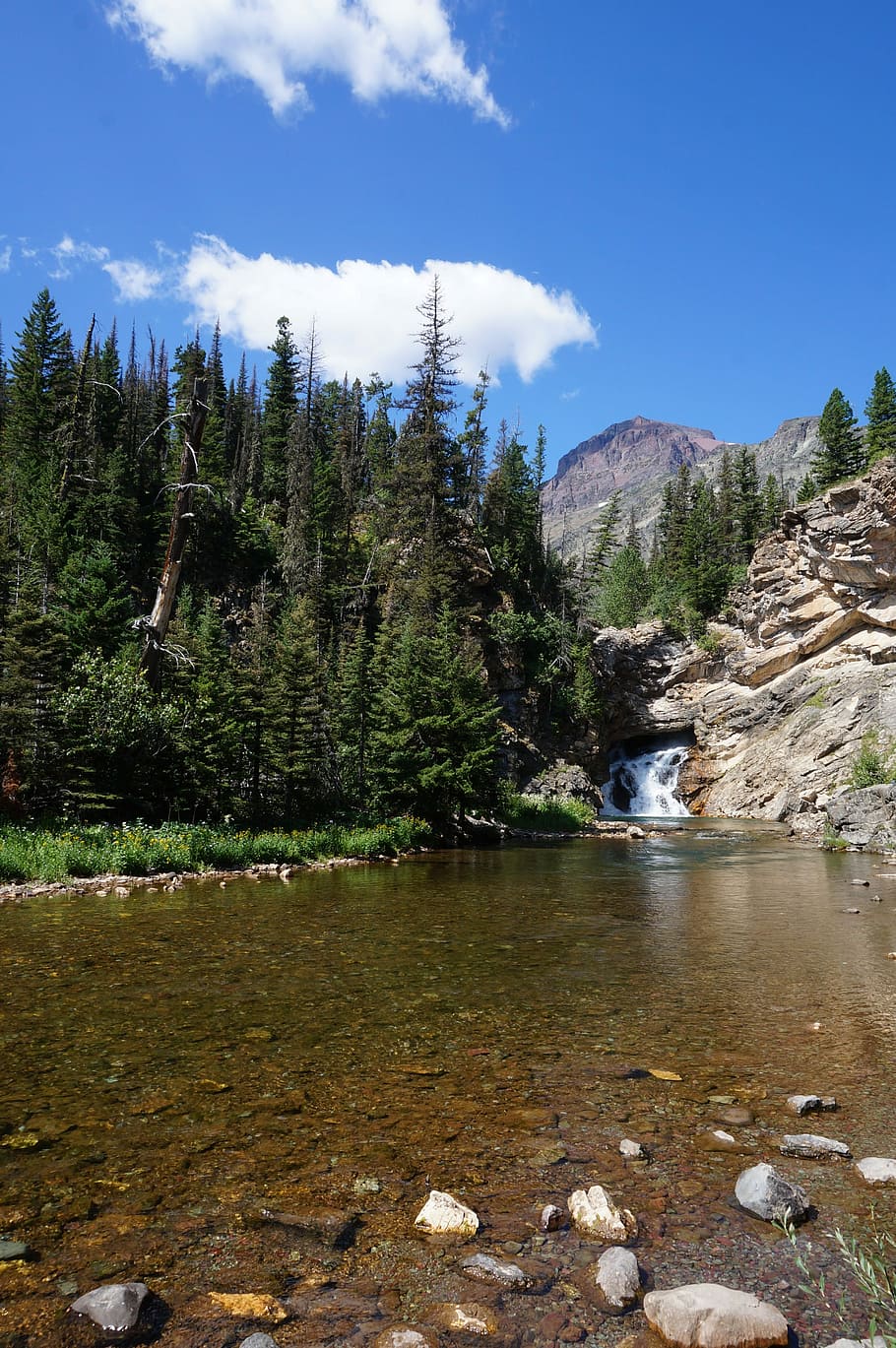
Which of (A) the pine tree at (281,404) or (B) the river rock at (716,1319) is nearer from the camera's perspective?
(B) the river rock at (716,1319)

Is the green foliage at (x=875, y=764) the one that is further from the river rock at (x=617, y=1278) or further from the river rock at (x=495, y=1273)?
the river rock at (x=495, y=1273)

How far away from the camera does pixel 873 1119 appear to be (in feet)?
18.4

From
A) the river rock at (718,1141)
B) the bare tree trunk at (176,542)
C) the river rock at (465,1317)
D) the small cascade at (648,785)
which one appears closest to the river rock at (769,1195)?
the river rock at (718,1141)

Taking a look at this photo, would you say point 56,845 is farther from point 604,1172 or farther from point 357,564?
point 357,564

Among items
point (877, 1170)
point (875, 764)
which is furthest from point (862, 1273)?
point (875, 764)

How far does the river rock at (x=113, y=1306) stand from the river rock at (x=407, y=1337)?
1.18 meters

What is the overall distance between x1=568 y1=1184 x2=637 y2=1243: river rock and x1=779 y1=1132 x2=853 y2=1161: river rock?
1.55 m

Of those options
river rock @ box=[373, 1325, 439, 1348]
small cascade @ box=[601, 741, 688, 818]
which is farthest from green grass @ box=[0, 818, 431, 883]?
small cascade @ box=[601, 741, 688, 818]

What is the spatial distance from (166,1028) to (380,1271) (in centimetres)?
462

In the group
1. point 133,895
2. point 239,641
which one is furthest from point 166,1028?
point 239,641

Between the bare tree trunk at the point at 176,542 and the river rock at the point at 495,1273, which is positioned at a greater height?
the bare tree trunk at the point at 176,542

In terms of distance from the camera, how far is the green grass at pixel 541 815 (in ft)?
124

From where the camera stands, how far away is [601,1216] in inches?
166

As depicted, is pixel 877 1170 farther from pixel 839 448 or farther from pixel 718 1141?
pixel 839 448
